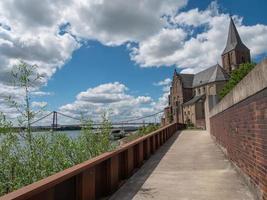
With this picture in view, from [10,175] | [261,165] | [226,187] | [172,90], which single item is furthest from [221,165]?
[172,90]

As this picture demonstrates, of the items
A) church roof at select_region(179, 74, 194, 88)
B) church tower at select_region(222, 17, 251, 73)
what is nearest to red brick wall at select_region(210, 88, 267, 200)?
church tower at select_region(222, 17, 251, 73)

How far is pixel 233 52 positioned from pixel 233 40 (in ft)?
15.0

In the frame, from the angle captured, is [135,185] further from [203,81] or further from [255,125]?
[203,81]

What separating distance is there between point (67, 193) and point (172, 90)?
99.8 m

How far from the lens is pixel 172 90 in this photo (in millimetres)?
103250

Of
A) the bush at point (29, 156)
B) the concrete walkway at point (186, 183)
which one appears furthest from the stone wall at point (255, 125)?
the bush at point (29, 156)

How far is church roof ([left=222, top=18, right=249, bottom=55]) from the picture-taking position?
3619 inches

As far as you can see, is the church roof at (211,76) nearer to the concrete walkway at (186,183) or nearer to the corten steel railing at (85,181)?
the concrete walkway at (186,183)

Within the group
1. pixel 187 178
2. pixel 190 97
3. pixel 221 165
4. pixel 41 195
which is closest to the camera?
pixel 41 195

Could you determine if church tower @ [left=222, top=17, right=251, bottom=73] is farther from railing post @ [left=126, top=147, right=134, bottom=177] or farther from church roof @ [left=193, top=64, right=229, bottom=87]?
railing post @ [left=126, top=147, right=134, bottom=177]

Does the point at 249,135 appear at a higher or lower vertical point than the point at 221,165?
higher

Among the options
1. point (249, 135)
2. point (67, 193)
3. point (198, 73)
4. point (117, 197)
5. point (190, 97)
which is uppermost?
point (198, 73)

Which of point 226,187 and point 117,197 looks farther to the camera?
point 226,187

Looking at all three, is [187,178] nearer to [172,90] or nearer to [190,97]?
[190,97]
